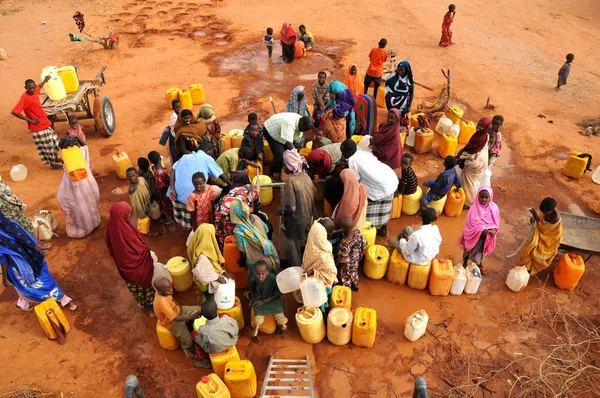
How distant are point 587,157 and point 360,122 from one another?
4.16 m

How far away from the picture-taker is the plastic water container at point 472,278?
5.61 m

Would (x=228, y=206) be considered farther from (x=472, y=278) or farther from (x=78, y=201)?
(x=472, y=278)

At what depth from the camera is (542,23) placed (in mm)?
15484

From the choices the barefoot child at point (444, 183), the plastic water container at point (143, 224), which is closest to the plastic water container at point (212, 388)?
the plastic water container at point (143, 224)

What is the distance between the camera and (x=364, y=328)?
4918 millimetres

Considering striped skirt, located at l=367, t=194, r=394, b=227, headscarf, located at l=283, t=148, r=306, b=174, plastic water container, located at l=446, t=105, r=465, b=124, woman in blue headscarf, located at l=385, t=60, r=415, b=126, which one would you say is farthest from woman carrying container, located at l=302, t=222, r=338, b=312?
plastic water container, located at l=446, t=105, r=465, b=124

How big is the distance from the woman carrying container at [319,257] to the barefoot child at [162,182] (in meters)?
2.83

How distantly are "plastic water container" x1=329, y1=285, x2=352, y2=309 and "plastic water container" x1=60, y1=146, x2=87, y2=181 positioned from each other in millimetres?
3971

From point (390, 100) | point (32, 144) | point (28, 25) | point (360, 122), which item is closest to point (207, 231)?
point (360, 122)

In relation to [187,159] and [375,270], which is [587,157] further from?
[187,159]

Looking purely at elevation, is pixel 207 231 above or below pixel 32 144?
above

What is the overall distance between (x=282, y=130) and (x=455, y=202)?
120 inches

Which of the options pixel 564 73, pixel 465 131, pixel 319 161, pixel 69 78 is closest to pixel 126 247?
pixel 319 161

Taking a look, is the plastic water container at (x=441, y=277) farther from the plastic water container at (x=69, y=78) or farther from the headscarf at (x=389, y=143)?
the plastic water container at (x=69, y=78)
